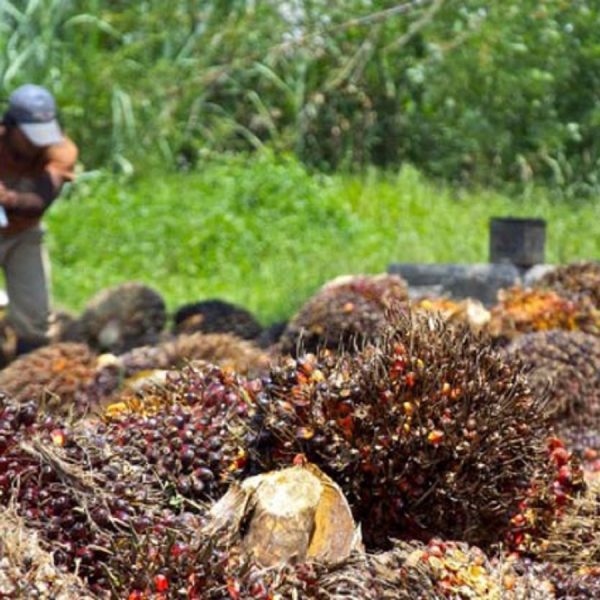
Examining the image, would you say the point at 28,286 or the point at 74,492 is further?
the point at 28,286

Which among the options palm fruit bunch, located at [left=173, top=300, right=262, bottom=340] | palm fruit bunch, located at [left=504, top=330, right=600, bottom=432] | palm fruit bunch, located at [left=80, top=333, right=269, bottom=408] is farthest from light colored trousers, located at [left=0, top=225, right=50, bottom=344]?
palm fruit bunch, located at [left=504, top=330, right=600, bottom=432]

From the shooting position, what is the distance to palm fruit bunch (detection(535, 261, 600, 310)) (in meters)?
8.97

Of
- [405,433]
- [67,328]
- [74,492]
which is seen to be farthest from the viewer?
[67,328]

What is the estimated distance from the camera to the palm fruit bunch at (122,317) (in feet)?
36.7

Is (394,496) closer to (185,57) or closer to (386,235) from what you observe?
(386,235)

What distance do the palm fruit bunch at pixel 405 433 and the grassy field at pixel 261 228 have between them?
29.5ft

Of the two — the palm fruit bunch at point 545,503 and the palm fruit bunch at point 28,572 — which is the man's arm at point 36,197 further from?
the palm fruit bunch at point 28,572

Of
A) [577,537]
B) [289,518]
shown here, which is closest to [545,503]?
[577,537]

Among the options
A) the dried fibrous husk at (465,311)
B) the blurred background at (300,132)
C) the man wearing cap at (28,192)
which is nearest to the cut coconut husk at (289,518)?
the dried fibrous husk at (465,311)

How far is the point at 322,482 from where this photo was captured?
4.15m

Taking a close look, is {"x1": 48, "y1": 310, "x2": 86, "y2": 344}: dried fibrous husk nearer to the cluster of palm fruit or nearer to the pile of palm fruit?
the cluster of palm fruit

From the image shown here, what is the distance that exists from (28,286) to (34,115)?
1170mm

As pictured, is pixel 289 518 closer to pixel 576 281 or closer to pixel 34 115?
pixel 576 281

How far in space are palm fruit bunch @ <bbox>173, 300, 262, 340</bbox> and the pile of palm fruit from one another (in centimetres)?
555
